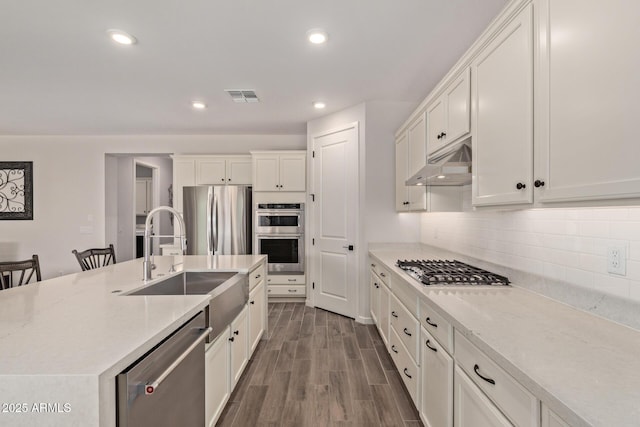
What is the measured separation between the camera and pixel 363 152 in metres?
3.68

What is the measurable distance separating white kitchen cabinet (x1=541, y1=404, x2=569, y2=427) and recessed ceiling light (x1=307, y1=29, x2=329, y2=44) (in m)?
2.44

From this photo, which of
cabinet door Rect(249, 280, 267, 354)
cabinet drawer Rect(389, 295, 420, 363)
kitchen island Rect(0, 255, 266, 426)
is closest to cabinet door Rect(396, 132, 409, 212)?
cabinet drawer Rect(389, 295, 420, 363)

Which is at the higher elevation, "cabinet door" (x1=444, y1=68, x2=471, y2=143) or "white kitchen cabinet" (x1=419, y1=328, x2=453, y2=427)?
"cabinet door" (x1=444, y1=68, x2=471, y2=143)

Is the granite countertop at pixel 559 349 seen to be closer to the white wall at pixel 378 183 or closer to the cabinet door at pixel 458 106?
the cabinet door at pixel 458 106

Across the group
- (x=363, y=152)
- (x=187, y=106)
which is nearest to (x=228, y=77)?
(x=187, y=106)

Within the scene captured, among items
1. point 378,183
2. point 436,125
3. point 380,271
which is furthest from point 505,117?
point 378,183

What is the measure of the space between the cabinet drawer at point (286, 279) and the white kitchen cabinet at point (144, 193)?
4.29 m

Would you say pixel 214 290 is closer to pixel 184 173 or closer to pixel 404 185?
pixel 404 185

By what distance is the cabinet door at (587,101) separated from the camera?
84cm

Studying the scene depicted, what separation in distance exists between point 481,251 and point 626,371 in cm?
156

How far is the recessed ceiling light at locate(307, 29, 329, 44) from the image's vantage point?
225 centimetres

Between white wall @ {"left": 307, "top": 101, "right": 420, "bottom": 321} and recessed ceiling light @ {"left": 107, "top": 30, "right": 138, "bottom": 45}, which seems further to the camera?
white wall @ {"left": 307, "top": 101, "right": 420, "bottom": 321}

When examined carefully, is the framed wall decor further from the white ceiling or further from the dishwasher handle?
the dishwasher handle

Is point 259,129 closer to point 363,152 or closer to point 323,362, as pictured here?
point 363,152
